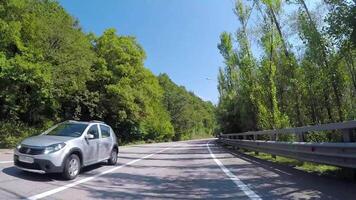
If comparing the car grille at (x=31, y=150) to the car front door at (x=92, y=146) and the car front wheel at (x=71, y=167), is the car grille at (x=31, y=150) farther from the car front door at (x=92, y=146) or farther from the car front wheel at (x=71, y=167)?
the car front door at (x=92, y=146)

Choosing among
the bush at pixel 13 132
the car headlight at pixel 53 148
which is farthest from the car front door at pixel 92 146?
the bush at pixel 13 132

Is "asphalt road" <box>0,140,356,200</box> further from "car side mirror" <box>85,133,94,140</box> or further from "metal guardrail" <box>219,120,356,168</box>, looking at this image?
"car side mirror" <box>85,133,94,140</box>

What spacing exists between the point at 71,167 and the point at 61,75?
22570 millimetres

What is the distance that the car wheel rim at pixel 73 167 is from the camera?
11305mm

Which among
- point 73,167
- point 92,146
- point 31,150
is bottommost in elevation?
point 73,167

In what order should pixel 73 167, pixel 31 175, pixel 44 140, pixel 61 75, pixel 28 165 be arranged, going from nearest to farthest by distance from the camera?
pixel 28 165 → pixel 31 175 → pixel 44 140 → pixel 73 167 → pixel 61 75

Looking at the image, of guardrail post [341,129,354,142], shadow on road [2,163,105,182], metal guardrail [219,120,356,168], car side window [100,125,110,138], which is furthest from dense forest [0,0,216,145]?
guardrail post [341,129,354,142]

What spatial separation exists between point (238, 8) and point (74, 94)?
63.7 ft

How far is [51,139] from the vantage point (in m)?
11.5

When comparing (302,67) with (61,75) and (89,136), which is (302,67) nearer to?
(89,136)

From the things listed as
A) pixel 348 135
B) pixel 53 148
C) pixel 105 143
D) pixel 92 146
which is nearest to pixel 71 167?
pixel 53 148

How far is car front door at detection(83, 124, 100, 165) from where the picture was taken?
12.7m

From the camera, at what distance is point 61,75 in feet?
107

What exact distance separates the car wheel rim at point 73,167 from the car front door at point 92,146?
2.50 feet
